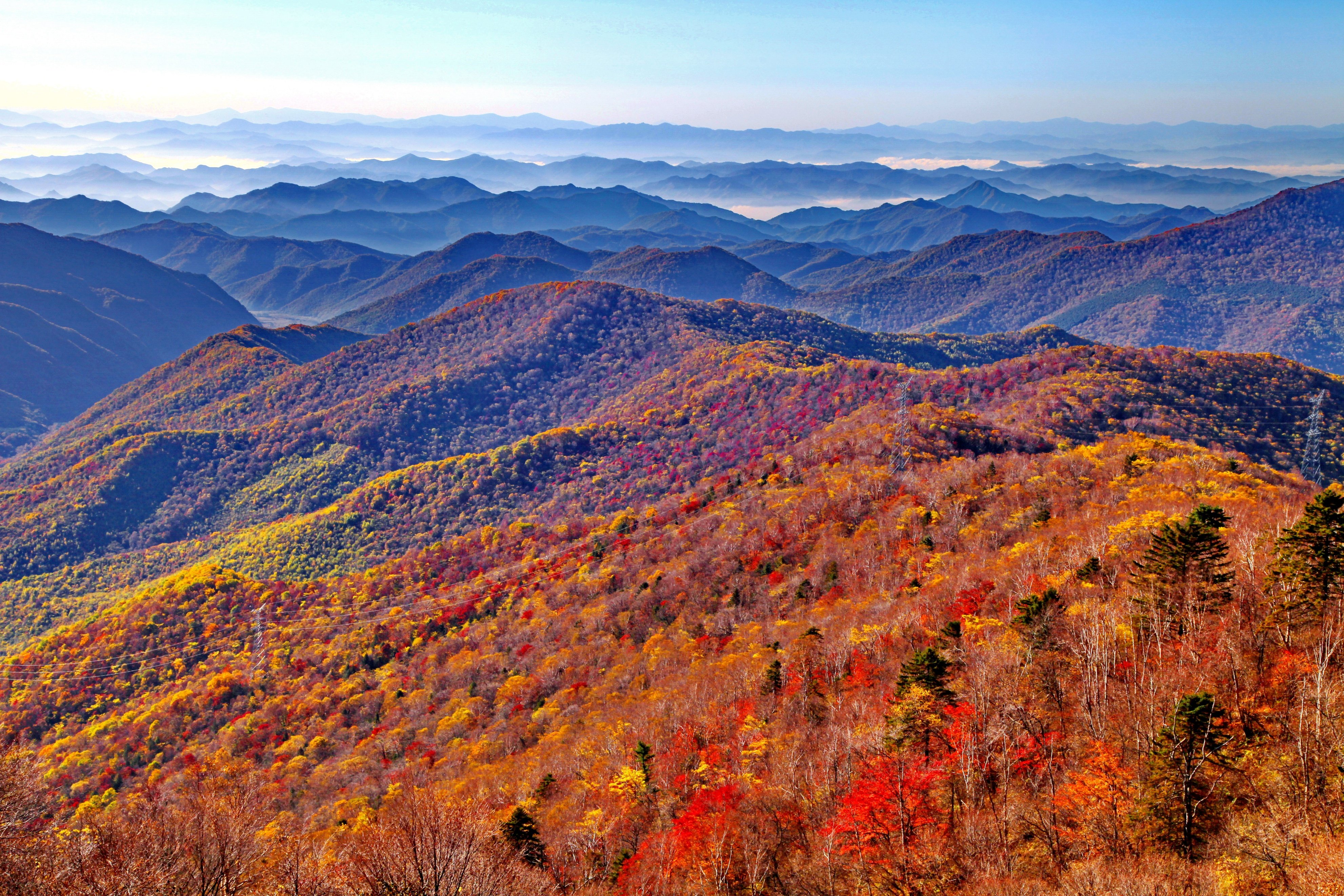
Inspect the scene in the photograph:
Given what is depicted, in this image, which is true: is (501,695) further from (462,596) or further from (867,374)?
(867,374)

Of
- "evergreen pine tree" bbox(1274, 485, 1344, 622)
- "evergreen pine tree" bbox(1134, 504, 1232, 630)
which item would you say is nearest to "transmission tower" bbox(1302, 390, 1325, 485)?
"evergreen pine tree" bbox(1134, 504, 1232, 630)

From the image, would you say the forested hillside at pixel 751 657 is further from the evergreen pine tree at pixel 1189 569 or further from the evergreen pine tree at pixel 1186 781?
the evergreen pine tree at pixel 1189 569

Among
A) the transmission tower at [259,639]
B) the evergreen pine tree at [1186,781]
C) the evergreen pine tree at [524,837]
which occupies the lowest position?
the transmission tower at [259,639]

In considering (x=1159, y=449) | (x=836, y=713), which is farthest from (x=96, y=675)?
(x=1159, y=449)

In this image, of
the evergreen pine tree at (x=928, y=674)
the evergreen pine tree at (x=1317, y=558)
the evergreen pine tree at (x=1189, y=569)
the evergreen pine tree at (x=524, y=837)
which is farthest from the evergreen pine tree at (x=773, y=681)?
the evergreen pine tree at (x=1317, y=558)

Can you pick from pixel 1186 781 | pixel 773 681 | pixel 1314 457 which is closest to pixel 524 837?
pixel 773 681

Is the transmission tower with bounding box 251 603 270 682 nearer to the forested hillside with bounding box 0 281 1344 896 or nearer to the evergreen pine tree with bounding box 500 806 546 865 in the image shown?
the forested hillside with bounding box 0 281 1344 896
